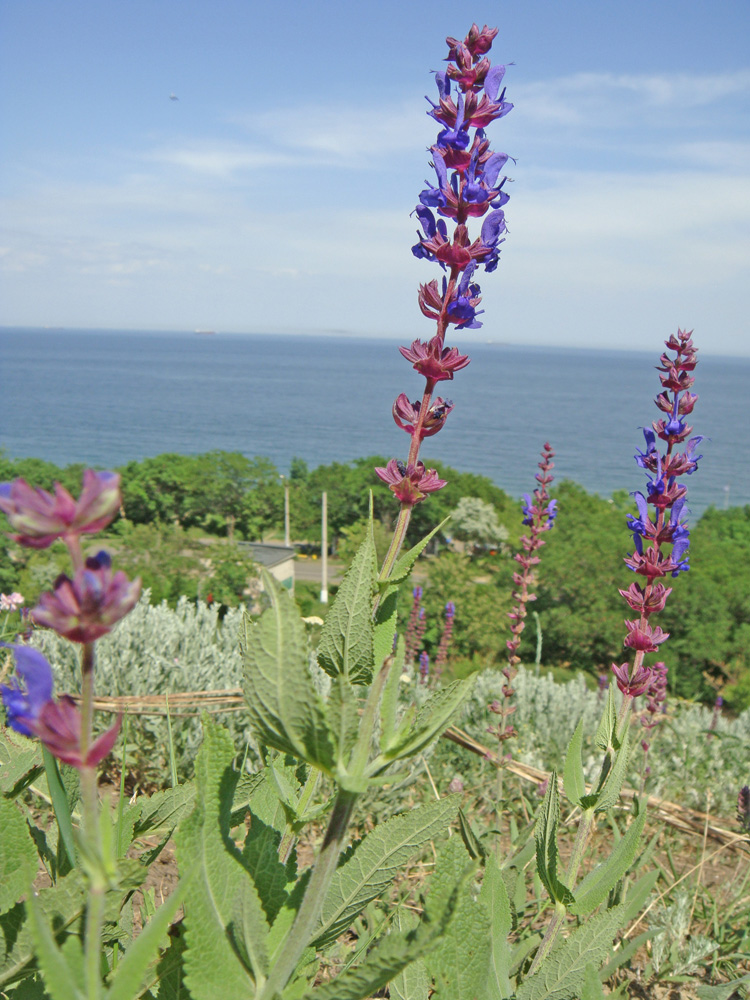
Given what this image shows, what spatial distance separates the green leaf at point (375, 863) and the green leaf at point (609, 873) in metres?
0.51

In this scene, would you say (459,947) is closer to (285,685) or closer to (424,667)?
(285,685)

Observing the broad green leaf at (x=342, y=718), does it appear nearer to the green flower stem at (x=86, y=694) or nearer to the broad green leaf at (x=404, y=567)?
the green flower stem at (x=86, y=694)

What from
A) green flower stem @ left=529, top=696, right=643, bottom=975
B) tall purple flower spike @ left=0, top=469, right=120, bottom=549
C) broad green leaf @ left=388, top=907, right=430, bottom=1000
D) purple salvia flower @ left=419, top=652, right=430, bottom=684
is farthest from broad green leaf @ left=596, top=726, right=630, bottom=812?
purple salvia flower @ left=419, top=652, right=430, bottom=684

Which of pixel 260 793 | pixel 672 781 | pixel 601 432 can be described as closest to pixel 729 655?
pixel 672 781

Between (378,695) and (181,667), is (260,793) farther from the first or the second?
(181,667)

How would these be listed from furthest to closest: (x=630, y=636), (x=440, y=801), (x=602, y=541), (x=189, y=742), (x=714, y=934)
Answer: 1. (x=602, y=541)
2. (x=189, y=742)
3. (x=714, y=934)
4. (x=630, y=636)
5. (x=440, y=801)

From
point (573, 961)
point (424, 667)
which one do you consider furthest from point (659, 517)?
point (424, 667)

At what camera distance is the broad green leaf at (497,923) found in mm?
1397

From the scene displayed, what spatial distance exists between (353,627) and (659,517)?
1.46 m

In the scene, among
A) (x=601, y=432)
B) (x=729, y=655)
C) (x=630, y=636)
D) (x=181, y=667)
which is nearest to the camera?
(x=630, y=636)

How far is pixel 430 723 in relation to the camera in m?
→ 1.03

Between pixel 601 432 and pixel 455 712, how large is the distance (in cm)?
14200

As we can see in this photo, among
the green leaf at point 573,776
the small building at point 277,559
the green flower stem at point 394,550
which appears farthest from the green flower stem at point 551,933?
the small building at point 277,559

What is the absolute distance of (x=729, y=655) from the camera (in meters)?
29.9
